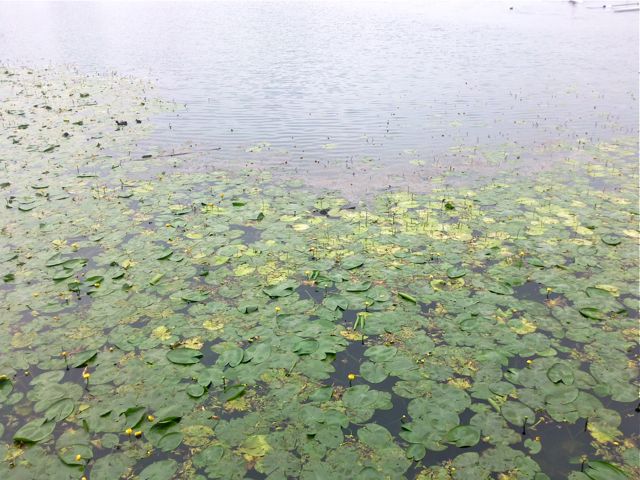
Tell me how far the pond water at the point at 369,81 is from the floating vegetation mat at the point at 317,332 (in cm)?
378

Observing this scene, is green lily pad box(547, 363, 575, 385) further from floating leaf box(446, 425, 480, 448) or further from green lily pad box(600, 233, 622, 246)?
green lily pad box(600, 233, 622, 246)

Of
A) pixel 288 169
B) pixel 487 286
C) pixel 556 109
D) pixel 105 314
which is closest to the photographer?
pixel 105 314

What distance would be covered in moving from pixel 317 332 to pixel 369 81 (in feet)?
75.6

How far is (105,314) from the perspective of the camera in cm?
803

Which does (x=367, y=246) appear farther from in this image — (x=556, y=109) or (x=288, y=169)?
(x=556, y=109)

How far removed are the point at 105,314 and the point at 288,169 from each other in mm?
8397

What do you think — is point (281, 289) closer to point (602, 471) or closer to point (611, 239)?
point (602, 471)

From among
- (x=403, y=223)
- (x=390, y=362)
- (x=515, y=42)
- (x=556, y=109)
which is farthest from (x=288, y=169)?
Result: (x=515, y=42)

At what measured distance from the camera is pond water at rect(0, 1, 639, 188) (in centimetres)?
1723

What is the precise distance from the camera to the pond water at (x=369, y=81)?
679 inches

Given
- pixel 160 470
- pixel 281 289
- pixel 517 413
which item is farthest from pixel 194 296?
pixel 517 413

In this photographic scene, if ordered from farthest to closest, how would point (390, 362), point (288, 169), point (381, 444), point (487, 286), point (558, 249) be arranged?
point (288, 169)
point (558, 249)
point (487, 286)
point (390, 362)
point (381, 444)

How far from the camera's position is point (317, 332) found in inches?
297

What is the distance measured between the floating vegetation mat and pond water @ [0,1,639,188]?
378 cm
